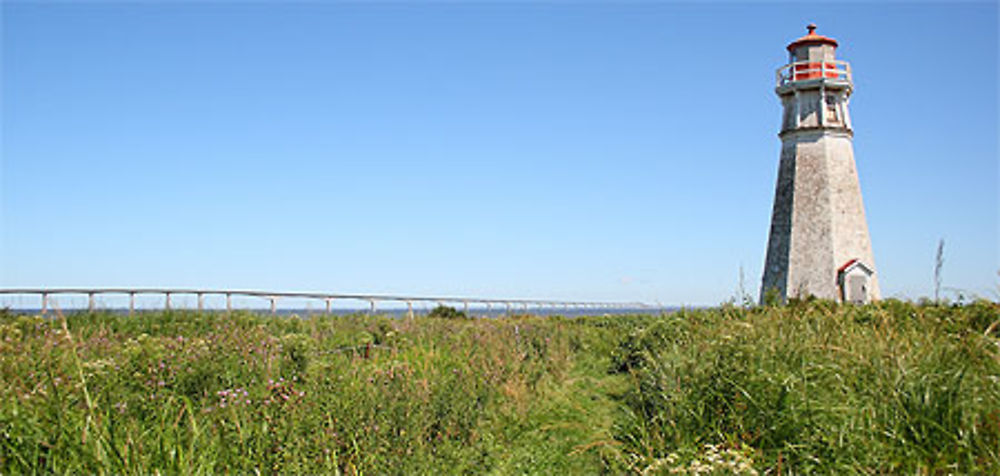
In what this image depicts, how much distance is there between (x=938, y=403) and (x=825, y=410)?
67 cm

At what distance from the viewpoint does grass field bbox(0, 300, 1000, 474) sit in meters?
4.14

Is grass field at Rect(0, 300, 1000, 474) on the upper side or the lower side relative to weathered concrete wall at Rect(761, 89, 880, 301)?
lower

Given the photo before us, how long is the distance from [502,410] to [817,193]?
19857 mm

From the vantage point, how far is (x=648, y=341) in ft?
37.7

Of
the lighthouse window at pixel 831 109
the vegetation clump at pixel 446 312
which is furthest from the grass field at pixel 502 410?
the lighthouse window at pixel 831 109

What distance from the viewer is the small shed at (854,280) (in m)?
23.2

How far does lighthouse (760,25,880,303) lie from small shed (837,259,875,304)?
0.03 m

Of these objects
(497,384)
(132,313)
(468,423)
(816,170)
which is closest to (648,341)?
(497,384)

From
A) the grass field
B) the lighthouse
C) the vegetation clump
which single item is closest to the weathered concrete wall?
the lighthouse

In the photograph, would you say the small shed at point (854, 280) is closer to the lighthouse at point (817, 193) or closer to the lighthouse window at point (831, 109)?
the lighthouse at point (817, 193)

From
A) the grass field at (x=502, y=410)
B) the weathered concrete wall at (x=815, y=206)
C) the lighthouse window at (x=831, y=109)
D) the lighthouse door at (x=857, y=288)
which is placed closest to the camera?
the grass field at (x=502, y=410)

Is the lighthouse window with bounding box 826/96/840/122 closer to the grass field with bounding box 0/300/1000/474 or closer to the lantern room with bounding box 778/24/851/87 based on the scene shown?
the lantern room with bounding box 778/24/851/87

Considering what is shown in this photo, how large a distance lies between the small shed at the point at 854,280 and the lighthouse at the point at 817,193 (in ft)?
0.11

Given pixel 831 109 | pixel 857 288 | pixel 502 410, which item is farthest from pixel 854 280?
pixel 502 410
